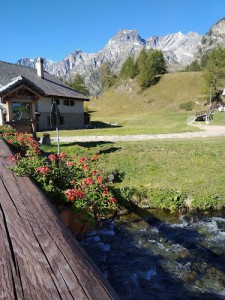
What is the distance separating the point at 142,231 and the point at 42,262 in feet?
26.4

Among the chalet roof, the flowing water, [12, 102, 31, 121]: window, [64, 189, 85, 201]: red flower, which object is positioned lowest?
the flowing water

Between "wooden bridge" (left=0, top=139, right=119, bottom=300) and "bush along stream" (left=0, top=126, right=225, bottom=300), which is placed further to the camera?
"bush along stream" (left=0, top=126, right=225, bottom=300)

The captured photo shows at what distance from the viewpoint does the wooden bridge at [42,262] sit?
1.74 m

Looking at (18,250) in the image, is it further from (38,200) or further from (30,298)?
(38,200)

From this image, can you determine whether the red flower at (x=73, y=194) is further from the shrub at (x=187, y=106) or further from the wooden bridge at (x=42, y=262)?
the shrub at (x=187, y=106)

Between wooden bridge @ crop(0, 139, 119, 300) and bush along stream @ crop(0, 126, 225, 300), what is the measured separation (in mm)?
2635

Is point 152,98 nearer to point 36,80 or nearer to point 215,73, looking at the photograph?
point 215,73

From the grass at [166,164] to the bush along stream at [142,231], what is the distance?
1.22 metres

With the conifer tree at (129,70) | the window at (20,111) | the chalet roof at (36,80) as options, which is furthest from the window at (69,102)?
the conifer tree at (129,70)

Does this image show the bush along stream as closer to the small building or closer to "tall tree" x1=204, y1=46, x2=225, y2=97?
the small building

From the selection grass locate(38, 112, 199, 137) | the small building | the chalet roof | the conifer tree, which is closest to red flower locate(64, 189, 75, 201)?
the small building

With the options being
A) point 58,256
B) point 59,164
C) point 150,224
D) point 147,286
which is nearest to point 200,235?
point 150,224

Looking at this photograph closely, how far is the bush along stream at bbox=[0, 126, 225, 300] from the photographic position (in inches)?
249

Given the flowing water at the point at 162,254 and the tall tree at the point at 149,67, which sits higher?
the tall tree at the point at 149,67
